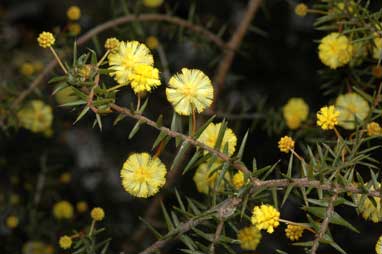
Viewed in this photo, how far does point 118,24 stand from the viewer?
180 cm

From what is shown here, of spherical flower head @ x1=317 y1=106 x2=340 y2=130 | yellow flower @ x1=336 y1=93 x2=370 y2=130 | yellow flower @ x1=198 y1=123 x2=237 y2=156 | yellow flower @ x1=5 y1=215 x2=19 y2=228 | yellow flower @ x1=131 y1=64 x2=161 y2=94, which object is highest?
yellow flower @ x1=131 y1=64 x2=161 y2=94

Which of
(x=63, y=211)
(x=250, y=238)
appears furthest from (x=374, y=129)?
(x=63, y=211)

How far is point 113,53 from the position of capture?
3.78 feet

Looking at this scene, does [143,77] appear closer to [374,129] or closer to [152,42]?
[374,129]

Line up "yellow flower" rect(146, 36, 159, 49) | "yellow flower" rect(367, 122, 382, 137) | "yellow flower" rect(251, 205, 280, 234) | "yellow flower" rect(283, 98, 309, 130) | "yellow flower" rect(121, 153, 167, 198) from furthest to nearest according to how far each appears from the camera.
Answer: "yellow flower" rect(146, 36, 159, 49) → "yellow flower" rect(283, 98, 309, 130) → "yellow flower" rect(367, 122, 382, 137) → "yellow flower" rect(121, 153, 167, 198) → "yellow flower" rect(251, 205, 280, 234)

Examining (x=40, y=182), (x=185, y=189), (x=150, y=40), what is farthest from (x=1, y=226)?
(x=150, y=40)

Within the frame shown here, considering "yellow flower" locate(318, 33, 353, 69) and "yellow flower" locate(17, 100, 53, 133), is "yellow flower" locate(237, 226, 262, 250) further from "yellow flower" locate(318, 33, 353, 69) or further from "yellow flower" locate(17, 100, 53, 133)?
"yellow flower" locate(17, 100, 53, 133)

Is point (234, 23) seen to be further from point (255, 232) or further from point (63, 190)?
point (255, 232)

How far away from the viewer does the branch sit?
5.59 feet

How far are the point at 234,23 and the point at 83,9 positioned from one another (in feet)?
1.94

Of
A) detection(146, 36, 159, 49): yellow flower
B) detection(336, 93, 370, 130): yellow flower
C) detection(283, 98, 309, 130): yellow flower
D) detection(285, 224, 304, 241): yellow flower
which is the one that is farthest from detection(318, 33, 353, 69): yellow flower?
detection(146, 36, 159, 49): yellow flower

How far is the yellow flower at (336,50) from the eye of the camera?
1472 mm

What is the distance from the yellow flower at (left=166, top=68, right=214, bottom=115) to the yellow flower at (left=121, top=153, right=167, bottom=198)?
12 cm

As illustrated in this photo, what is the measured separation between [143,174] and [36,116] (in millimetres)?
781
